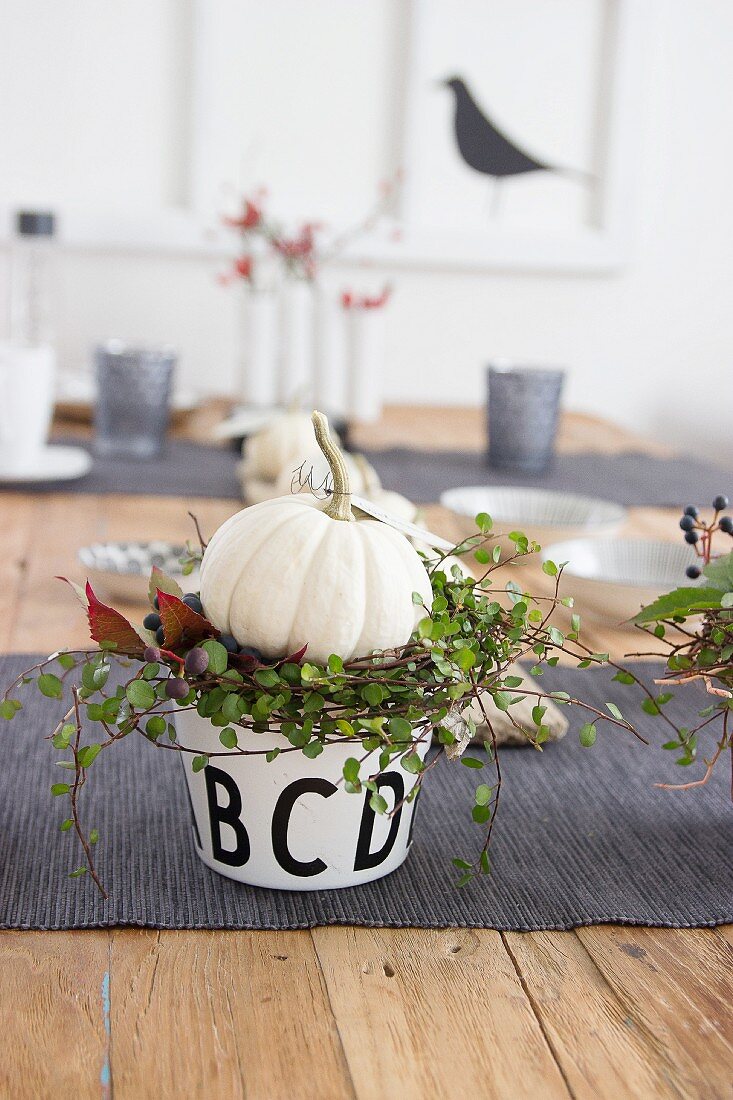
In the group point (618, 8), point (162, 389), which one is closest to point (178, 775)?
point (162, 389)

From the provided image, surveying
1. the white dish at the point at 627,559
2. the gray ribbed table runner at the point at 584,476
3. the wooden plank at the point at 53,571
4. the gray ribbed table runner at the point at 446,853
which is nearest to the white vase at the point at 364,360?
the gray ribbed table runner at the point at 584,476

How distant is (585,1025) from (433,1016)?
2.7 inches

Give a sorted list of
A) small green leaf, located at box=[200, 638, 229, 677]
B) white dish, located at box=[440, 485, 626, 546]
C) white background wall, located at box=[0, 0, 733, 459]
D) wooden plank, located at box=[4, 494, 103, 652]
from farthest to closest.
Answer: white background wall, located at box=[0, 0, 733, 459] < white dish, located at box=[440, 485, 626, 546] < wooden plank, located at box=[4, 494, 103, 652] < small green leaf, located at box=[200, 638, 229, 677]

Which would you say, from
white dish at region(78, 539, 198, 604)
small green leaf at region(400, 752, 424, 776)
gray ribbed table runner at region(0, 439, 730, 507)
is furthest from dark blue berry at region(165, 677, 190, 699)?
gray ribbed table runner at region(0, 439, 730, 507)

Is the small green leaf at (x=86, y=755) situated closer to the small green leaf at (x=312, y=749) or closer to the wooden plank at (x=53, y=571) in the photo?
the small green leaf at (x=312, y=749)

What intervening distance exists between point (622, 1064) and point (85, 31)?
253 centimetres

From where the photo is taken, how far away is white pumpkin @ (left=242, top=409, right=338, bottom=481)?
1466 millimetres

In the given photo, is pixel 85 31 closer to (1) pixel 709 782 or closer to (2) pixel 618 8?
(2) pixel 618 8

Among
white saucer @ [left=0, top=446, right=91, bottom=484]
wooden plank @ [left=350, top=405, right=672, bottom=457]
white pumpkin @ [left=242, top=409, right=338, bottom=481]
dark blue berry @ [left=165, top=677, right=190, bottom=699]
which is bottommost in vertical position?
wooden plank @ [left=350, top=405, right=672, bottom=457]

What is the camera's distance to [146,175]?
260 centimetres

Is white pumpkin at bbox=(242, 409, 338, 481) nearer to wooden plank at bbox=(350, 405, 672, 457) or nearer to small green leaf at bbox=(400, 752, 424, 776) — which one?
wooden plank at bbox=(350, 405, 672, 457)

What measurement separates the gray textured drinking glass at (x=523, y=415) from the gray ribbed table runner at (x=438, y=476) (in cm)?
3

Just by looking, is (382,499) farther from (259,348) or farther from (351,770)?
(259,348)

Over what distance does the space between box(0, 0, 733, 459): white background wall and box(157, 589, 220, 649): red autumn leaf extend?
2.20 m
